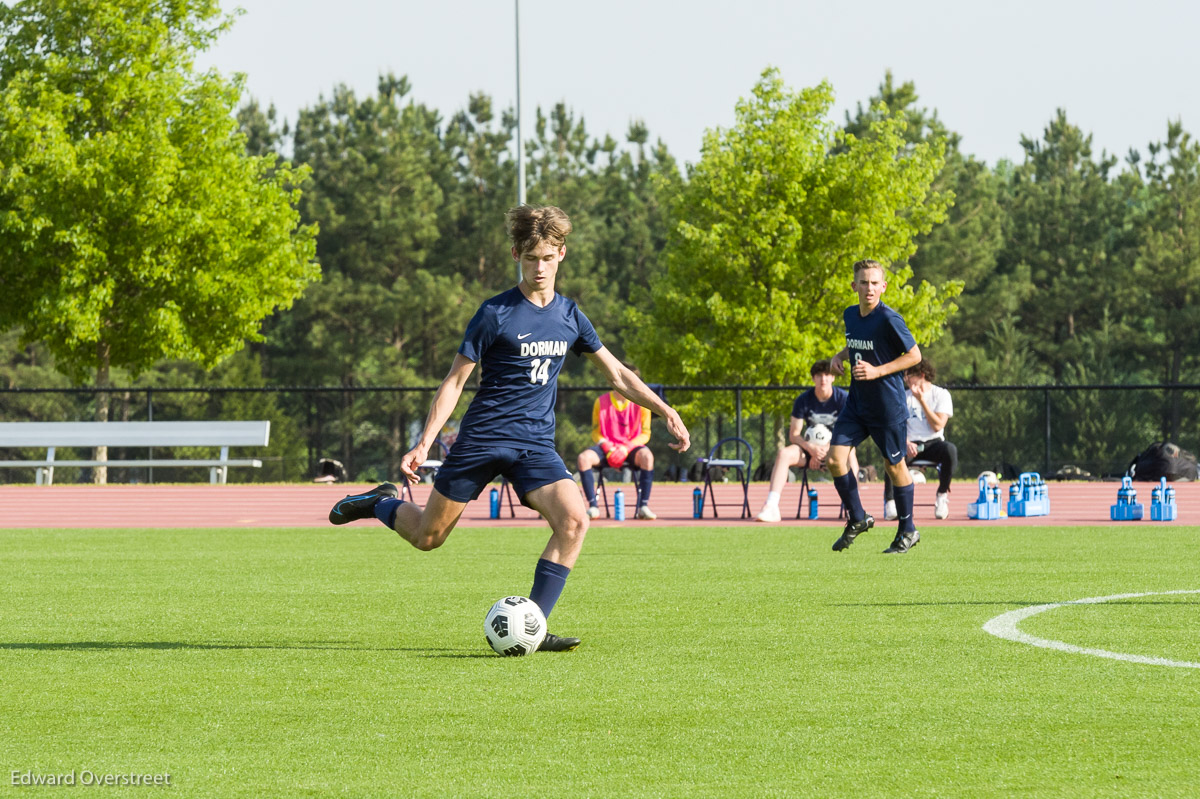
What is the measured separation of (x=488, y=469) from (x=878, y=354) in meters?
4.92

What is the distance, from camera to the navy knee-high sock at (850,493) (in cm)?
1152

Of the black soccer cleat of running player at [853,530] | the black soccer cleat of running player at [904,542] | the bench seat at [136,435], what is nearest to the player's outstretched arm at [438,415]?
the black soccer cleat of running player at [853,530]

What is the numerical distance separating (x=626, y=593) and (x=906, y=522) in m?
→ 3.01

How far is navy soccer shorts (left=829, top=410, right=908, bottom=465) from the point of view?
36.8 feet

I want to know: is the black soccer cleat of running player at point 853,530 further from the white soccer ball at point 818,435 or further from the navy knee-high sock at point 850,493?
the white soccer ball at point 818,435

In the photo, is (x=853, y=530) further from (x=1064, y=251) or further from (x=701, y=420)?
(x=1064, y=251)

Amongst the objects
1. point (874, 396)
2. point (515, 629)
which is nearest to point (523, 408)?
point (515, 629)

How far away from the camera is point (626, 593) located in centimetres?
927

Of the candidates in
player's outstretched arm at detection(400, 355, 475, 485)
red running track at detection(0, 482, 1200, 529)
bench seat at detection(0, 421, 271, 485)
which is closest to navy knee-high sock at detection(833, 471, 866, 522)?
red running track at detection(0, 482, 1200, 529)

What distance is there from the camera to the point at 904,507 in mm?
11391

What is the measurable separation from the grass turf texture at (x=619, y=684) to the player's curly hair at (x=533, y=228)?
1.81 m

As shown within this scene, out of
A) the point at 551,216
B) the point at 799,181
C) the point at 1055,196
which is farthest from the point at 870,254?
the point at 551,216

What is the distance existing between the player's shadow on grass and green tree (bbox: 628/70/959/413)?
106 feet

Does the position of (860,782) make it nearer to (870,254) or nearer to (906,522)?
(906,522)
